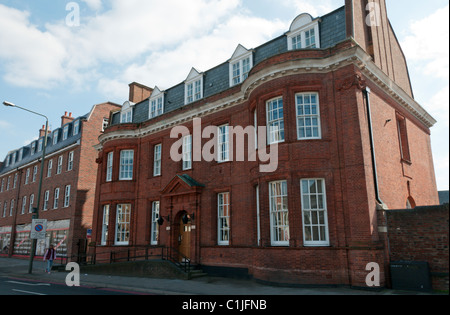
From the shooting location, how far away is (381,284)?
441 inches

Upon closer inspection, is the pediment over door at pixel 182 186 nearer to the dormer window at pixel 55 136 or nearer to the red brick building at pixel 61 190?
the red brick building at pixel 61 190

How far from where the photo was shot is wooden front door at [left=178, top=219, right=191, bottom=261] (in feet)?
58.2

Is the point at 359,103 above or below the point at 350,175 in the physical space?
above

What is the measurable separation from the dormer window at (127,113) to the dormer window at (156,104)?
257 centimetres

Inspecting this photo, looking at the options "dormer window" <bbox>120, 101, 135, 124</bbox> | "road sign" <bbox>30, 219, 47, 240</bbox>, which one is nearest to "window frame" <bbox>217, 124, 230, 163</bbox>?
"dormer window" <bbox>120, 101, 135, 124</bbox>

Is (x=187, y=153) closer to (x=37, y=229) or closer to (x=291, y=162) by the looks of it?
(x=291, y=162)

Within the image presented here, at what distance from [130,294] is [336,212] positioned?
791cm

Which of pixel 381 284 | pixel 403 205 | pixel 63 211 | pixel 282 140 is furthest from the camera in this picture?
pixel 63 211

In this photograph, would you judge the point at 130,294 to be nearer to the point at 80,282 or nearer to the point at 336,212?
the point at 80,282

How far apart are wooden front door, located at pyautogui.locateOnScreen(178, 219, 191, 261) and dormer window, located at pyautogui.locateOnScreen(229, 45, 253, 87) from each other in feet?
26.5

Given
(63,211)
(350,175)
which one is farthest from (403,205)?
(63,211)

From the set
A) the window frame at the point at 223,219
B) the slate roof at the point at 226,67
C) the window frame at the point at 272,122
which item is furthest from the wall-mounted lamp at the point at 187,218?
the slate roof at the point at 226,67

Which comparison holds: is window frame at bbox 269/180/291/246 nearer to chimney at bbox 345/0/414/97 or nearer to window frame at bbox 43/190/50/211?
chimney at bbox 345/0/414/97

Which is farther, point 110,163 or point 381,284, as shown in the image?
point 110,163
